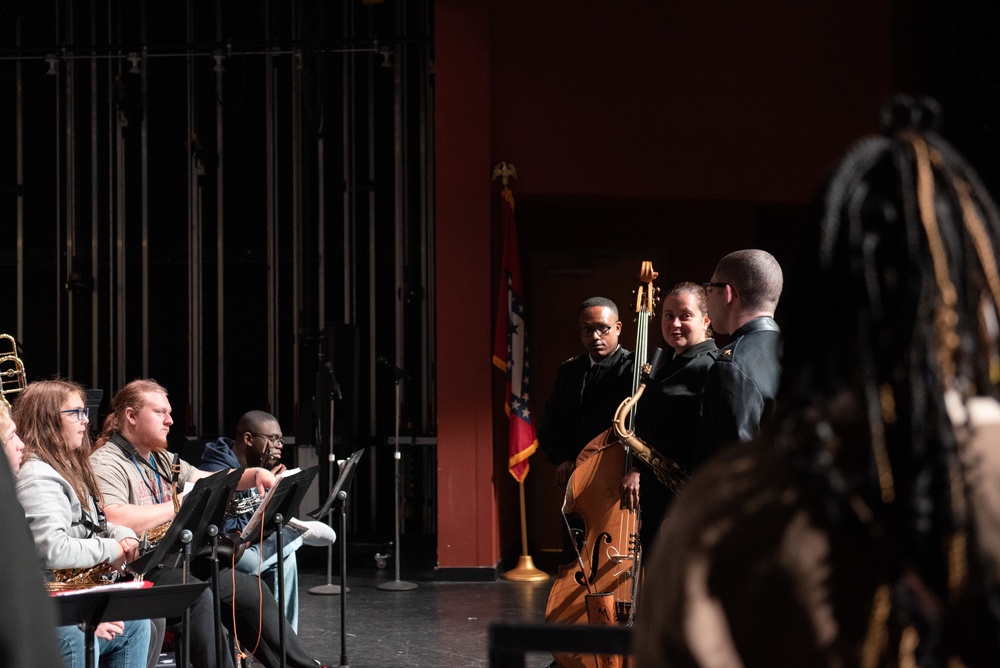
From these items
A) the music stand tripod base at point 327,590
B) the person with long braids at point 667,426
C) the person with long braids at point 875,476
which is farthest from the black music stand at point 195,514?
the music stand tripod base at point 327,590

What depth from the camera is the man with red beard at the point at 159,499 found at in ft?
13.4

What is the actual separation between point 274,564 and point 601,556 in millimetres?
1542

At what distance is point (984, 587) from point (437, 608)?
5377 mm

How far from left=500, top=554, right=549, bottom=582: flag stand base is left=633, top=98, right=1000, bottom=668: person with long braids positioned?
600 cm

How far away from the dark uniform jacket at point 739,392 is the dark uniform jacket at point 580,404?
268cm

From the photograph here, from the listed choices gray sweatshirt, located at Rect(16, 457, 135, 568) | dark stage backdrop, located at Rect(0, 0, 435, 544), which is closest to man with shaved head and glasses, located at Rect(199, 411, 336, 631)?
gray sweatshirt, located at Rect(16, 457, 135, 568)

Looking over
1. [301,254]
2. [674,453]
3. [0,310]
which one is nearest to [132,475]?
[674,453]

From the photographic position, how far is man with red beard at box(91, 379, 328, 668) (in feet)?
13.4

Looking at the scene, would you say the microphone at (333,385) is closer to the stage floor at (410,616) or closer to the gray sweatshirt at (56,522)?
the stage floor at (410,616)

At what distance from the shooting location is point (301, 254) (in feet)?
27.2

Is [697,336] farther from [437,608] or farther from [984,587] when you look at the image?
[984,587]

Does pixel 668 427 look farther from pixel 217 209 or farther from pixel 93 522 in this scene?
pixel 217 209

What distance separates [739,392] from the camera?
9.21 feet

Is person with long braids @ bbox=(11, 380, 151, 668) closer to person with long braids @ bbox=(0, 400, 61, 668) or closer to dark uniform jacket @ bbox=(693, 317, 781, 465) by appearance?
dark uniform jacket @ bbox=(693, 317, 781, 465)
